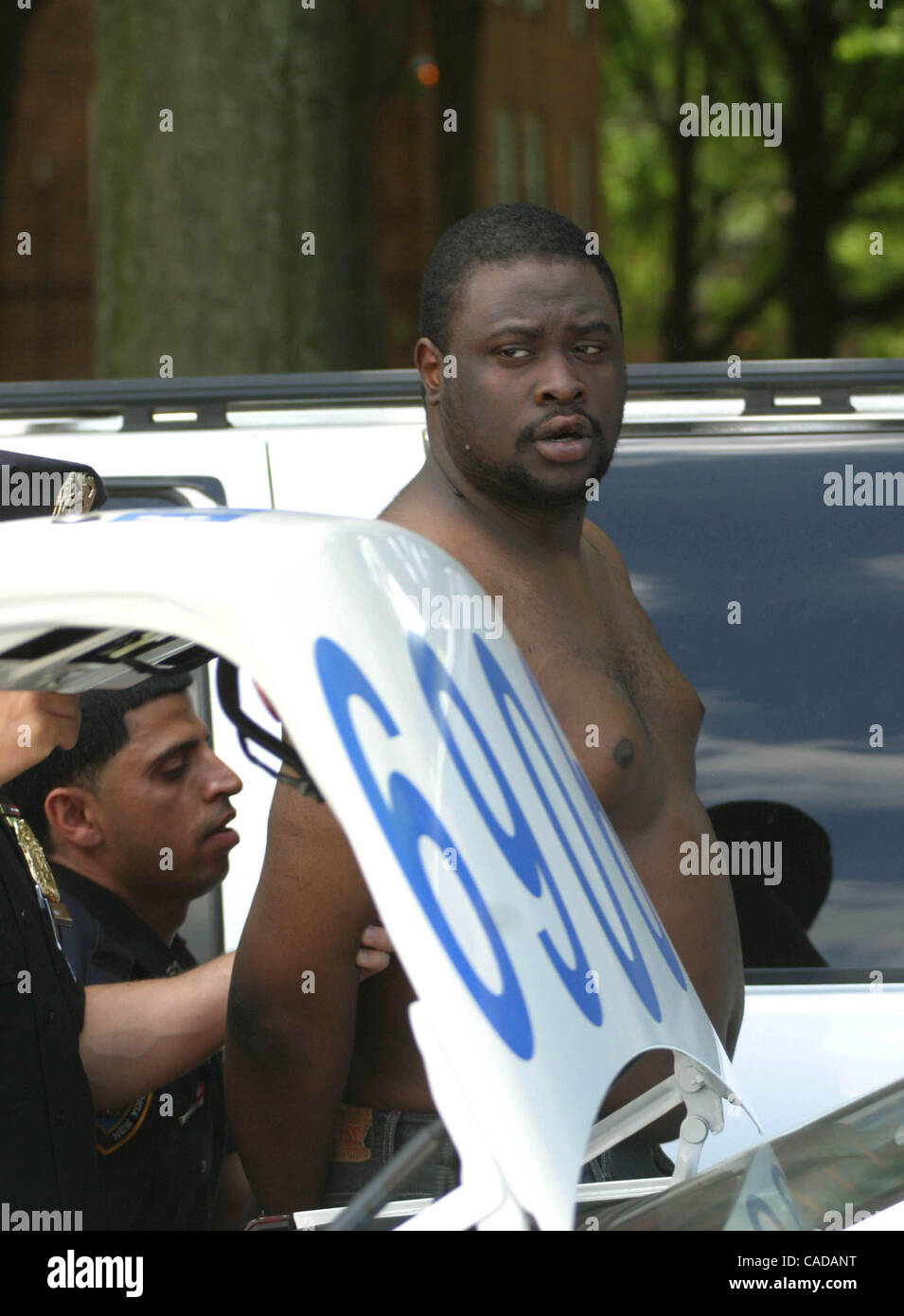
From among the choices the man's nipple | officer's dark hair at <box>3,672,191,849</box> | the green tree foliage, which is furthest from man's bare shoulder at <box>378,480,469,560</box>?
the green tree foliage

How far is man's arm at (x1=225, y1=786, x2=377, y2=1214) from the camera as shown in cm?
195

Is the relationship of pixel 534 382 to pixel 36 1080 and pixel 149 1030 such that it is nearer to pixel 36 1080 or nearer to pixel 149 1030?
pixel 149 1030

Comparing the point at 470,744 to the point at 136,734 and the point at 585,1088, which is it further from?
the point at 136,734

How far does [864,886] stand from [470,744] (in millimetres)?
1521

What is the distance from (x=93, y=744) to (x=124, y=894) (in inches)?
9.1

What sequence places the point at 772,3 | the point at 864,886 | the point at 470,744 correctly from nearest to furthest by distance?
the point at 470,744
the point at 864,886
the point at 772,3

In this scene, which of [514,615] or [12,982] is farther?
[514,615]

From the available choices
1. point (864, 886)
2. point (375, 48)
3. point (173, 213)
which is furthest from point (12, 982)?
point (375, 48)

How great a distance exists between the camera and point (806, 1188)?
1.80 metres

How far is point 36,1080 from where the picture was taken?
1957 mm

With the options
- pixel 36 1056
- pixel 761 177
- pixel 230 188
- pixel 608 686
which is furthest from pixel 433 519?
pixel 761 177

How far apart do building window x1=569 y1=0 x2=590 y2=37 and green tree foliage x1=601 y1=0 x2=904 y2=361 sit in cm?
196

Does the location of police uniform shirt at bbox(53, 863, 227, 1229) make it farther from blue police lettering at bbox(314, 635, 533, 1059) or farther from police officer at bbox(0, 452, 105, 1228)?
blue police lettering at bbox(314, 635, 533, 1059)

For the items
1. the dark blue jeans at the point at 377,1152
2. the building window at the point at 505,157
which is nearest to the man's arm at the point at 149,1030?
the dark blue jeans at the point at 377,1152
